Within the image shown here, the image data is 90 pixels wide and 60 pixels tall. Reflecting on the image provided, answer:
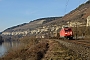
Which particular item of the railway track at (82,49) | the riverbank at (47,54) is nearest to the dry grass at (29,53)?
the riverbank at (47,54)

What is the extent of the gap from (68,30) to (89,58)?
38563 mm

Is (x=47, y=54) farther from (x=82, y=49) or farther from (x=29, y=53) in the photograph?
(x=29, y=53)

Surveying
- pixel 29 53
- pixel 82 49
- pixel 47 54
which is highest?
pixel 82 49

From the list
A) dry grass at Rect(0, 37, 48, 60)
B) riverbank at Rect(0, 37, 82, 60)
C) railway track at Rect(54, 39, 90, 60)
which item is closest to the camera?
railway track at Rect(54, 39, 90, 60)

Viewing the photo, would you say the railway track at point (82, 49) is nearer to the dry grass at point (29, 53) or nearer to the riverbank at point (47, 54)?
the riverbank at point (47, 54)

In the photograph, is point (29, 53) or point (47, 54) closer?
point (47, 54)

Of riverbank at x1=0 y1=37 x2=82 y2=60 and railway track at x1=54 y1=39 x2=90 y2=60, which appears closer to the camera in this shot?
railway track at x1=54 y1=39 x2=90 y2=60

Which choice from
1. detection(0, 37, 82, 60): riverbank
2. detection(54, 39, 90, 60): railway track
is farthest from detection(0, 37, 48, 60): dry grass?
detection(54, 39, 90, 60): railway track

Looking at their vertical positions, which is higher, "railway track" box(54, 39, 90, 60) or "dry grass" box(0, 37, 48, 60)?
"railway track" box(54, 39, 90, 60)

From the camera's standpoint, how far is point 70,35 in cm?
5184

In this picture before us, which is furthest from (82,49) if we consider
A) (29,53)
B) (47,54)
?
(29,53)

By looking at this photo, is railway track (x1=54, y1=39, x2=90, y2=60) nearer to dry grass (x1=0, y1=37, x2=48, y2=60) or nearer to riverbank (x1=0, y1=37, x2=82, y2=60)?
riverbank (x1=0, y1=37, x2=82, y2=60)

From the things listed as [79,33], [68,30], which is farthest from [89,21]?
[68,30]

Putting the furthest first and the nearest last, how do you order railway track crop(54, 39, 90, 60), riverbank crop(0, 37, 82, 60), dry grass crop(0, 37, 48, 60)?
dry grass crop(0, 37, 48, 60) < riverbank crop(0, 37, 82, 60) < railway track crop(54, 39, 90, 60)
